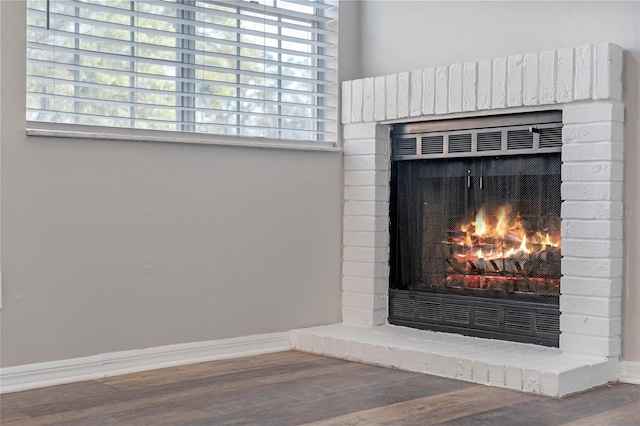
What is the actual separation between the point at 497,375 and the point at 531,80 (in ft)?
4.09

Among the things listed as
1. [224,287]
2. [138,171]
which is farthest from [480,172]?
[138,171]

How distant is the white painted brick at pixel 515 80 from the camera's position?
370cm

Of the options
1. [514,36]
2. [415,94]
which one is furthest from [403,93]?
[514,36]

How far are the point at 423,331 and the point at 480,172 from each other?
81 cm

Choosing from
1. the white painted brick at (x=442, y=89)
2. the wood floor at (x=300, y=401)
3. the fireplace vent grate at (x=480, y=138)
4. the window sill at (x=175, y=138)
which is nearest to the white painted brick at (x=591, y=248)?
the fireplace vent grate at (x=480, y=138)

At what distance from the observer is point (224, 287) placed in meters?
3.96

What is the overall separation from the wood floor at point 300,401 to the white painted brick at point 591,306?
0.97ft

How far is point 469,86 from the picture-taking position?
12.7 feet

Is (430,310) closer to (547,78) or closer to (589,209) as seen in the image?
(589,209)

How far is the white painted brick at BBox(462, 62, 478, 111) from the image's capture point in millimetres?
3861

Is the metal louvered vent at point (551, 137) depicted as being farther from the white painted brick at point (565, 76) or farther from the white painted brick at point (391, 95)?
the white painted brick at point (391, 95)

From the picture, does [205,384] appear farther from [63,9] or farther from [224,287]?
[63,9]

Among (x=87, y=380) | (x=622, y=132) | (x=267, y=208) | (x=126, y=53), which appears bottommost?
(x=87, y=380)

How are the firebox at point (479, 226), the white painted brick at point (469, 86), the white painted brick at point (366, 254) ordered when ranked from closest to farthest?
the firebox at point (479, 226) → the white painted brick at point (469, 86) → the white painted brick at point (366, 254)
